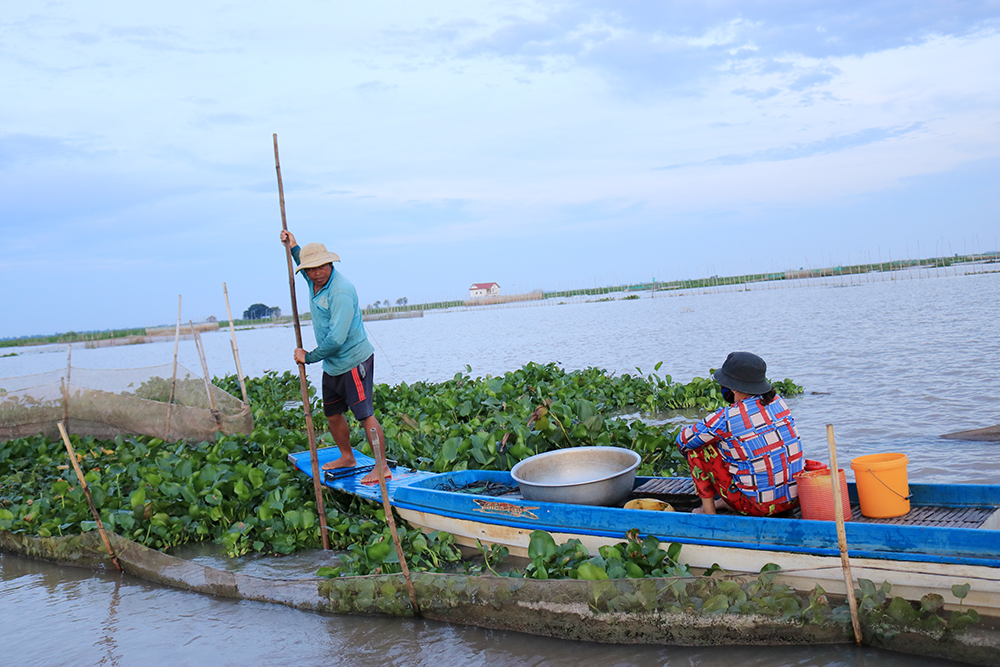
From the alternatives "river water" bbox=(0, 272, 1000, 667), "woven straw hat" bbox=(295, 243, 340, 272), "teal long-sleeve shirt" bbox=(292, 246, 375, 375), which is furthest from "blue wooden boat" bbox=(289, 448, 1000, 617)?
"woven straw hat" bbox=(295, 243, 340, 272)

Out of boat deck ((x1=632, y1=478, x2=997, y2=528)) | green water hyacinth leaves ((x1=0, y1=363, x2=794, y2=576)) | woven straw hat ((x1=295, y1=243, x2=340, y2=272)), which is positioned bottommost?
green water hyacinth leaves ((x1=0, y1=363, x2=794, y2=576))

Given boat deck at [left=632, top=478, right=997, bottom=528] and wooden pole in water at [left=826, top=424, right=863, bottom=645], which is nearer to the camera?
wooden pole in water at [left=826, top=424, right=863, bottom=645]

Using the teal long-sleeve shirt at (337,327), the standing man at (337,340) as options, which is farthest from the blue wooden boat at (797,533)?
the teal long-sleeve shirt at (337,327)

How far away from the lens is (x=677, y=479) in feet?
14.1

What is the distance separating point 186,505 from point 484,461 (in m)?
2.43

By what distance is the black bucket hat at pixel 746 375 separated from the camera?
329cm

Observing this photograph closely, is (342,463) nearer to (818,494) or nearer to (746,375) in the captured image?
(746,375)

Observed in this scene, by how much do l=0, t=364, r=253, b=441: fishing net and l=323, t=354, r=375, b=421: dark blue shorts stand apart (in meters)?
3.19

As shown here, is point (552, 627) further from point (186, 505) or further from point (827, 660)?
point (186, 505)

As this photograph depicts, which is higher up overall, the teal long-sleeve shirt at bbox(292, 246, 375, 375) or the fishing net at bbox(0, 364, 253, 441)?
the teal long-sleeve shirt at bbox(292, 246, 375, 375)

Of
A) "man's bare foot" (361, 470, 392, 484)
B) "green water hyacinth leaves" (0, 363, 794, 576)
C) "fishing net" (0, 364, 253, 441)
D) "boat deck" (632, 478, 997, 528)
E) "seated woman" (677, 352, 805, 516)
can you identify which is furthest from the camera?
"fishing net" (0, 364, 253, 441)

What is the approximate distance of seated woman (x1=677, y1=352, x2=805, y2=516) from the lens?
3314mm

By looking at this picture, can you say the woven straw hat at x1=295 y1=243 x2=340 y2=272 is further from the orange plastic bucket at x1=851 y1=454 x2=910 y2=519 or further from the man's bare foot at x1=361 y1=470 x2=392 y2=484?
the orange plastic bucket at x1=851 y1=454 x2=910 y2=519

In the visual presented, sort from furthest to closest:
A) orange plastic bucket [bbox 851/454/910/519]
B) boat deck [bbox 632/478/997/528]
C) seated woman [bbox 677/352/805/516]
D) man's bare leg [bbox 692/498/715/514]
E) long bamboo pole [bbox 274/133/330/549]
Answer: long bamboo pole [bbox 274/133/330/549] < man's bare leg [bbox 692/498/715/514] < seated woman [bbox 677/352/805/516] < orange plastic bucket [bbox 851/454/910/519] < boat deck [bbox 632/478/997/528]
